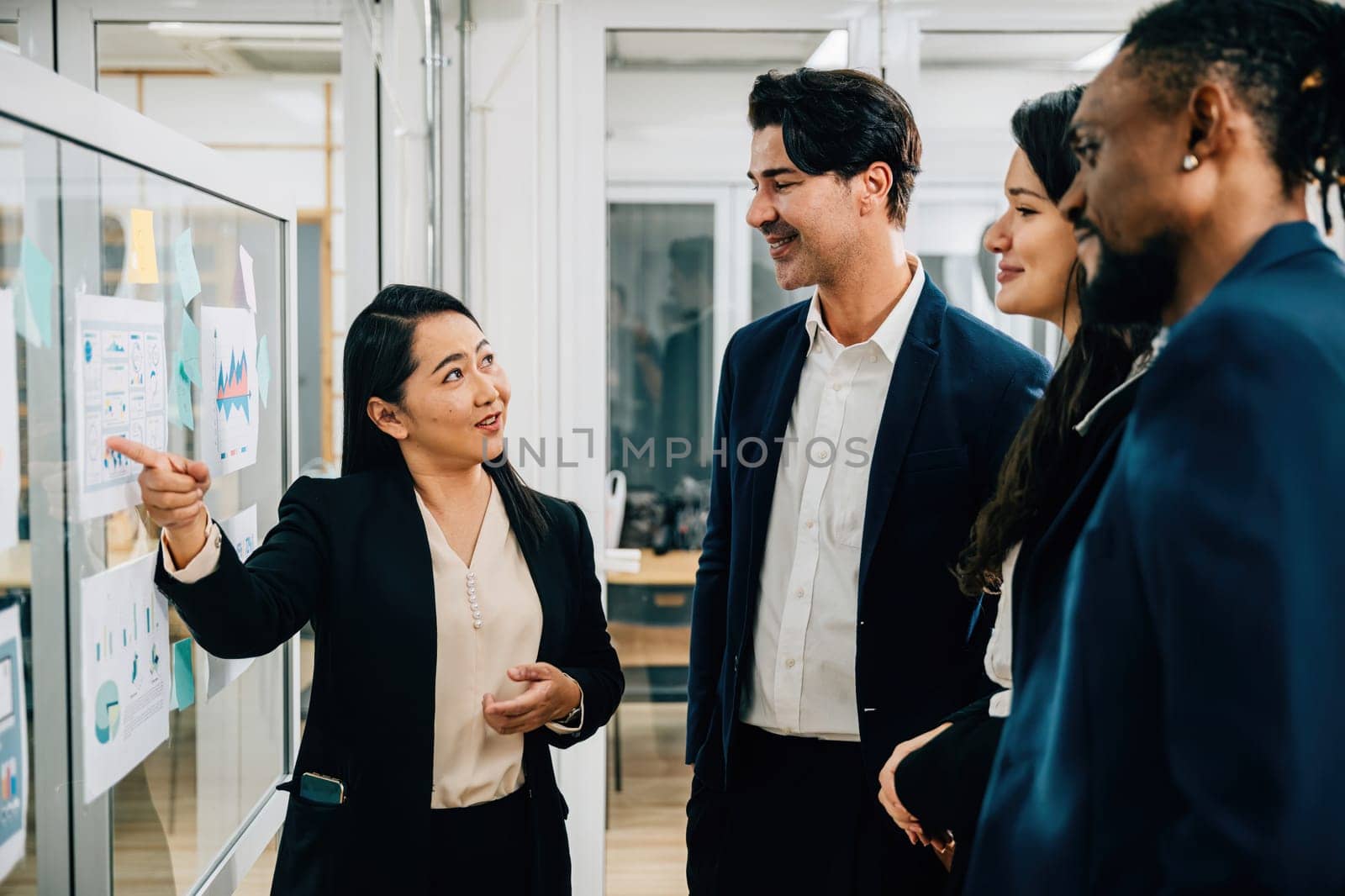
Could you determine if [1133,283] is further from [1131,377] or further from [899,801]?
[899,801]

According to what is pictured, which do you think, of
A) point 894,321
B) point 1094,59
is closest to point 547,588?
point 894,321

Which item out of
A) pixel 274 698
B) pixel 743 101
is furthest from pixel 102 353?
pixel 743 101

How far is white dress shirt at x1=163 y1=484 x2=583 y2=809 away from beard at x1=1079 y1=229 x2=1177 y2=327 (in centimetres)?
86

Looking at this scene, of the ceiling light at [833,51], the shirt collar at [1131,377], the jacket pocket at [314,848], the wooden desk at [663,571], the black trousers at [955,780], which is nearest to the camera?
the shirt collar at [1131,377]

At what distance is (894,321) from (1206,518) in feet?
3.19

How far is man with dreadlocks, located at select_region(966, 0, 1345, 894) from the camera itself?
2.14ft

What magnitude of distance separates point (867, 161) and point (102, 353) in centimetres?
113

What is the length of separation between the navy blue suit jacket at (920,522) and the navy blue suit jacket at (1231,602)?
71 cm

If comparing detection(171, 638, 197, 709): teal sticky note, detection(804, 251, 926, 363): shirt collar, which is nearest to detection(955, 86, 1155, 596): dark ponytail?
detection(804, 251, 926, 363): shirt collar

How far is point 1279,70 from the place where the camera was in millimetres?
750

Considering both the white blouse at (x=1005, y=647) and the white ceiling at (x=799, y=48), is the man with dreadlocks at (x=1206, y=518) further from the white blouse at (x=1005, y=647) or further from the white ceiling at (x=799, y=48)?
the white ceiling at (x=799, y=48)

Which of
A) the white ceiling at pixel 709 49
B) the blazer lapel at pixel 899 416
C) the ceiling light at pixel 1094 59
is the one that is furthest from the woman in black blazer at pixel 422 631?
the ceiling light at pixel 1094 59

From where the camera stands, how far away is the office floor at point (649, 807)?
2.70m

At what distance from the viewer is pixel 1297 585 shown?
65cm
